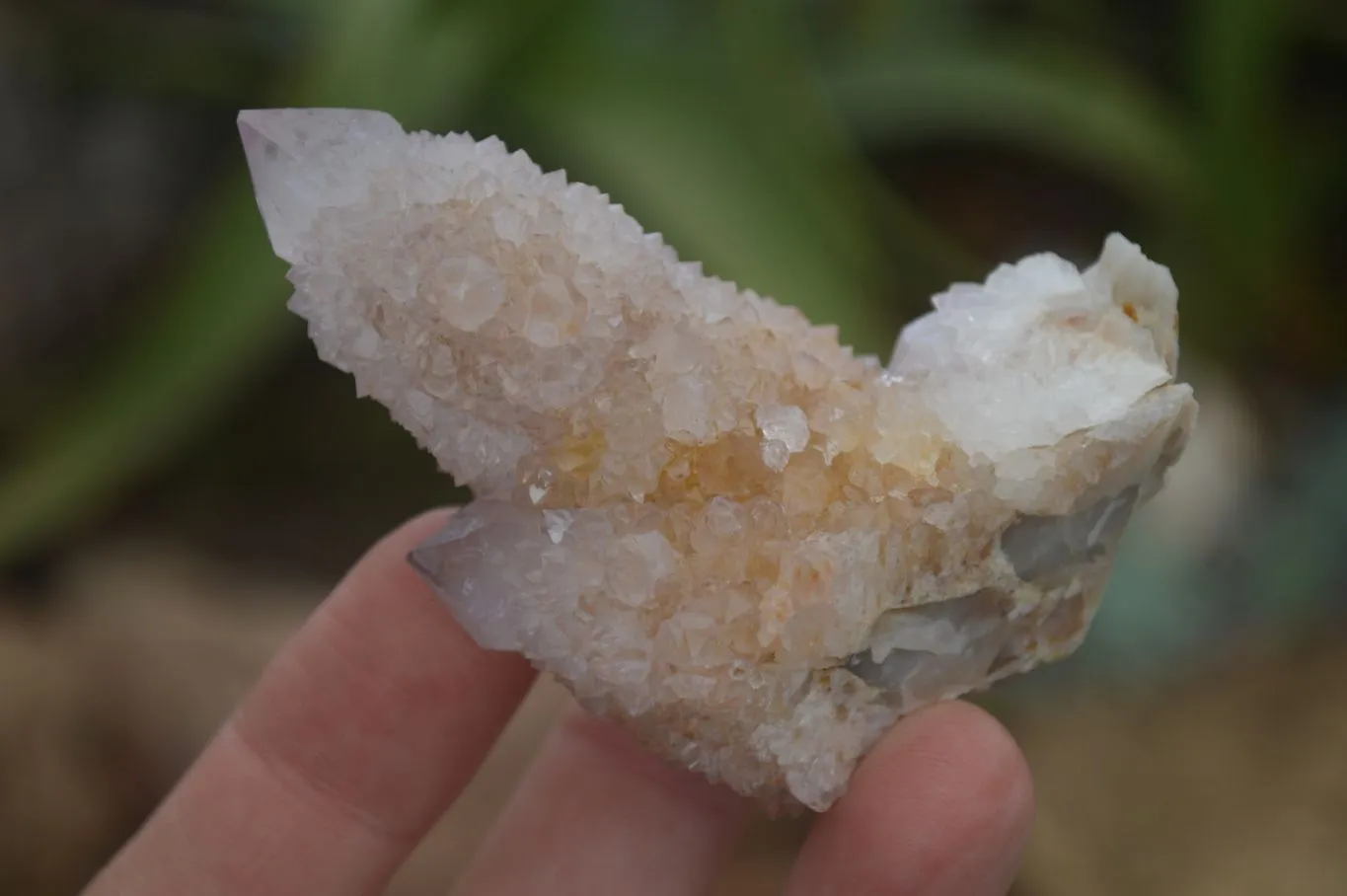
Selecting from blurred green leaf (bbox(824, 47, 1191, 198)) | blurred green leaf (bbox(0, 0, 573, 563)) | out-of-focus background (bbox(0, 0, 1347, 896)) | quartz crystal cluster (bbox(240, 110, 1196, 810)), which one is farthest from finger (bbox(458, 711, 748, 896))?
blurred green leaf (bbox(824, 47, 1191, 198))

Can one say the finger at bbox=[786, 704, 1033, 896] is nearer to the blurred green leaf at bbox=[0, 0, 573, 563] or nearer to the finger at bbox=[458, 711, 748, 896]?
the finger at bbox=[458, 711, 748, 896]

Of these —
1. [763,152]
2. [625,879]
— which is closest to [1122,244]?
[625,879]

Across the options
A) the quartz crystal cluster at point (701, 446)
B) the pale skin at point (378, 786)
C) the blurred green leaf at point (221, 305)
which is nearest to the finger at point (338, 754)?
the pale skin at point (378, 786)

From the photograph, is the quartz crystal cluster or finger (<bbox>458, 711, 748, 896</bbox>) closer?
the quartz crystal cluster

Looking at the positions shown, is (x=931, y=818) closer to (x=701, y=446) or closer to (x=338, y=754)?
(x=701, y=446)

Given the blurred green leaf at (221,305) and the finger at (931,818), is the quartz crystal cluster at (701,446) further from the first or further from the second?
the blurred green leaf at (221,305)

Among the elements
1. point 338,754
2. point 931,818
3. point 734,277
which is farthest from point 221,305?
point 931,818

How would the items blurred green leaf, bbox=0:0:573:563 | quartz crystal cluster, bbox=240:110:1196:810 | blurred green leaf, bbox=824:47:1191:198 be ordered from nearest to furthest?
1. quartz crystal cluster, bbox=240:110:1196:810
2. blurred green leaf, bbox=0:0:573:563
3. blurred green leaf, bbox=824:47:1191:198
